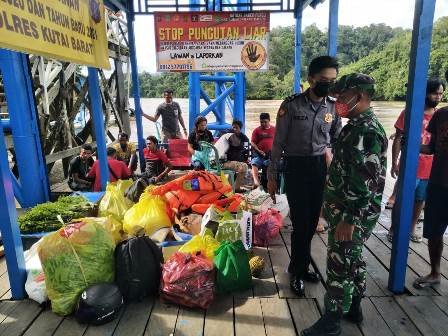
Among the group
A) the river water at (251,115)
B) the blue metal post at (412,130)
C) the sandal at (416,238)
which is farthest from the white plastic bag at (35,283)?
the river water at (251,115)

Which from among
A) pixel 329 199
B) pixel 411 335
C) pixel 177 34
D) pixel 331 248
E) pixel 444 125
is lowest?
pixel 411 335

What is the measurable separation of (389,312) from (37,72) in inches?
284

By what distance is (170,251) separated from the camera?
10.2 feet

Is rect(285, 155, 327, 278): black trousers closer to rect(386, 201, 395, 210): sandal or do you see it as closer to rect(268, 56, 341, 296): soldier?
rect(268, 56, 341, 296): soldier

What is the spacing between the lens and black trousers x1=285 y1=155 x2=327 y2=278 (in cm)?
A: 262

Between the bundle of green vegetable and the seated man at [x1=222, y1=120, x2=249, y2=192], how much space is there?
253 cm

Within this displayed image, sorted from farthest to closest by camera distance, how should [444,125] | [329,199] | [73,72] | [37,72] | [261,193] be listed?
1. [73,72]
2. [37,72]
3. [261,193]
4. [444,125]
5. [329,199]

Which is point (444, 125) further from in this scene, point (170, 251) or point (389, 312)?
point (170, 251)

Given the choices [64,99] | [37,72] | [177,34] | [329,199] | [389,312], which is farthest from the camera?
[64,99]

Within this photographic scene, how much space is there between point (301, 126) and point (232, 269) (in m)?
1.21

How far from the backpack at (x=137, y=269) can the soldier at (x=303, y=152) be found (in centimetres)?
→ 108

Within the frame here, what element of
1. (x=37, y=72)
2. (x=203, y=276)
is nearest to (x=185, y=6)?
(x=37, y=72)

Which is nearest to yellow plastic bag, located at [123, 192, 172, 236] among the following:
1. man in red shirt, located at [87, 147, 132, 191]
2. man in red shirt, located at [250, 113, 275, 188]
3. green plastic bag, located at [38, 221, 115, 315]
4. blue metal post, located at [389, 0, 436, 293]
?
green plastic bag, located at [38, 221, 115, 315]

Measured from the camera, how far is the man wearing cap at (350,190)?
6.21 feet
